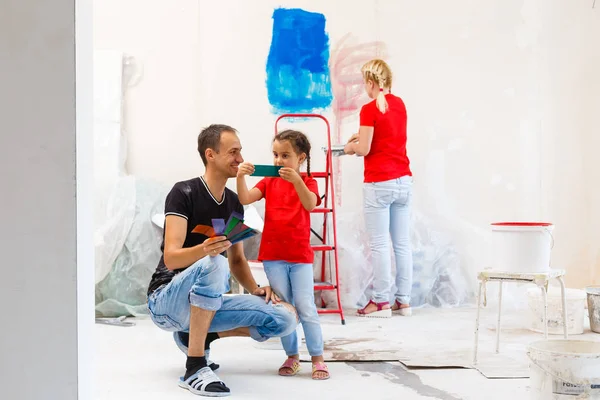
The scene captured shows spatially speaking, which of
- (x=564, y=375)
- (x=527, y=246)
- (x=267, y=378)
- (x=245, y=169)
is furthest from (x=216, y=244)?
(x=527, y=246)

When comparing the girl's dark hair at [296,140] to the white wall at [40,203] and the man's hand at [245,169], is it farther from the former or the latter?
the white wall at [40,203]

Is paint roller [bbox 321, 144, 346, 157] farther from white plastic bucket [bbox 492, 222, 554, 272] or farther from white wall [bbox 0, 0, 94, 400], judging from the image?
white wall [bbox 0, 0, 94, 400]

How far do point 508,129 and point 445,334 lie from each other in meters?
1.79

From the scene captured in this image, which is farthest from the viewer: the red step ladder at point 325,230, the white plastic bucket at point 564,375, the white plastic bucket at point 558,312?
the red step ladder at point 325,230

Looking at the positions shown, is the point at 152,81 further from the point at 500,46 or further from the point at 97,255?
the point at 500,46

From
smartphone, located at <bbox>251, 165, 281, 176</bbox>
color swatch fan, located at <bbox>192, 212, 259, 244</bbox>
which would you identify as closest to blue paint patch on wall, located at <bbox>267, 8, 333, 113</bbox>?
smartphone, located at <bbox>251, 165, 281, 176</bbox>

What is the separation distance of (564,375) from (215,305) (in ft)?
3.83

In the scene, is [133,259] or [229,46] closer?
[133,259]

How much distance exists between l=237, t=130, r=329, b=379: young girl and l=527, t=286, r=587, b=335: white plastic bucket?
5.05 feet

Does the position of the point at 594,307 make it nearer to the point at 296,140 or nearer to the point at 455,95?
the point at 455,95

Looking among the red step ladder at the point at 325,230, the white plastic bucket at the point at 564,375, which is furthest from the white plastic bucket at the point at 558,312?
the white plastic bucket at the point at 564,375

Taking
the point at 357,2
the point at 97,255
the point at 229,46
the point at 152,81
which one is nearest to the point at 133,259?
the point at 97,255

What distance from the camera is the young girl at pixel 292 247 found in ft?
8.87

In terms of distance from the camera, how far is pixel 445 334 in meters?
3.57
